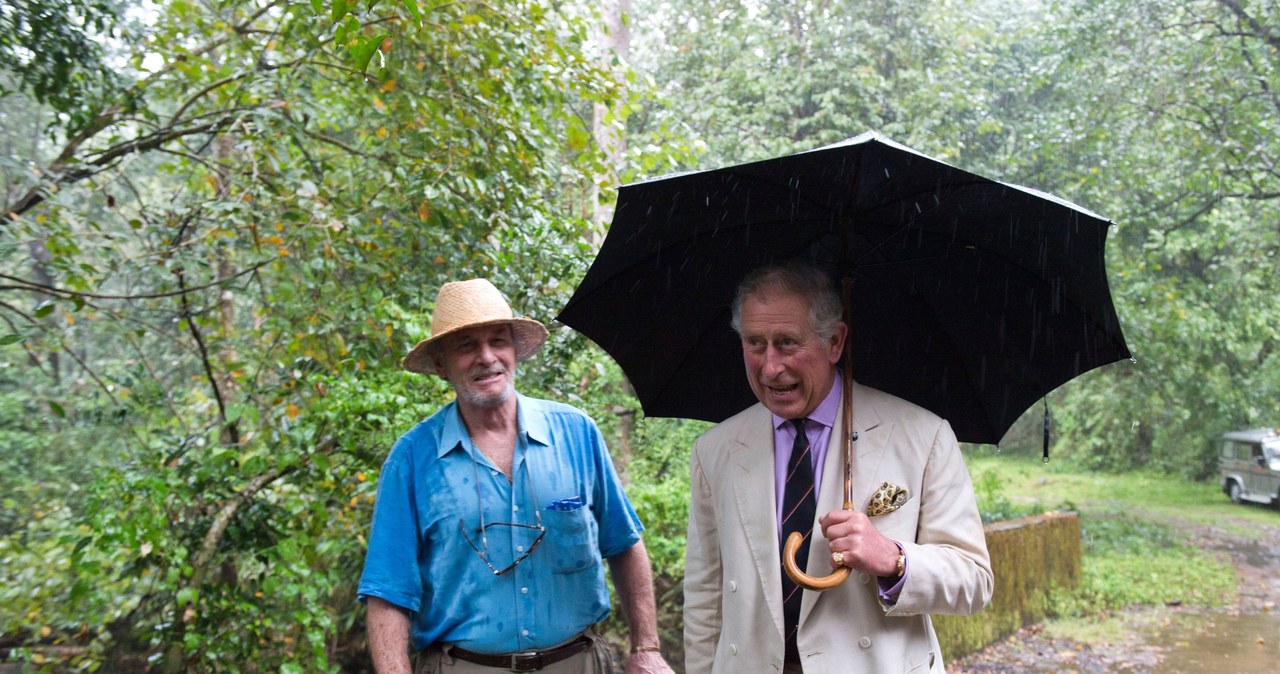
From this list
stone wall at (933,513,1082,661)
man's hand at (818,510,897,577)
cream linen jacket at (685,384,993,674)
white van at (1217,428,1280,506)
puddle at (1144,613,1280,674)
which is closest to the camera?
man's hand at (818,510,897,577)

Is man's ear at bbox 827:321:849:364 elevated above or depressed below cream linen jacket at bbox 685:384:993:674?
above

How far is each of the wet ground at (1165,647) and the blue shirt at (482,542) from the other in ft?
19.4

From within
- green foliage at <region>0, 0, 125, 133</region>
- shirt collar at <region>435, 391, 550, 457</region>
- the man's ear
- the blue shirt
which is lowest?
the blue shirt

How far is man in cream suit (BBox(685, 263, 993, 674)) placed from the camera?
7.48 ft

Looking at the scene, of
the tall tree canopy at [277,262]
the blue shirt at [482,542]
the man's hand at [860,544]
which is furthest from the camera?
the tall tree canopy at [277,262]

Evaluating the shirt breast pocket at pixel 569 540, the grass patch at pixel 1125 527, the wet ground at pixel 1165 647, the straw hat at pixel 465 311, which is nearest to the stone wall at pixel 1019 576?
the wet ground at pixel 1165 647

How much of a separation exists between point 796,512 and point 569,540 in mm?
841

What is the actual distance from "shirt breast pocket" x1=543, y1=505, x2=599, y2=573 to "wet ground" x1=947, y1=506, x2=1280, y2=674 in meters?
5.88

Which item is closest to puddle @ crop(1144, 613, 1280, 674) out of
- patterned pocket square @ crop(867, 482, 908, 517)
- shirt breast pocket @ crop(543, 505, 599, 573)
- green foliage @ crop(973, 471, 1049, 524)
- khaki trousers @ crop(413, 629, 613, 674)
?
green foliage @ crop(973, 471, 1049, 524)

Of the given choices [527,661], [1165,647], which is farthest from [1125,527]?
[527,661]

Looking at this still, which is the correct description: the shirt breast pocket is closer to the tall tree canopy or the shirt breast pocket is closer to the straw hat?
the straw hat

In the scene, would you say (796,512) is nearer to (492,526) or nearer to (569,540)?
(569,540)

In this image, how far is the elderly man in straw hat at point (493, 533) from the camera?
291 cm

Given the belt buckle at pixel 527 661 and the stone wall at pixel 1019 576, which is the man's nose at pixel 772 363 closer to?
the belt buckle at pixel 527 661
